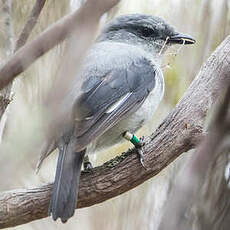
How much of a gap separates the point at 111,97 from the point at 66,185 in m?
0.61

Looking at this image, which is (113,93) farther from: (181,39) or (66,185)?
(181,39)

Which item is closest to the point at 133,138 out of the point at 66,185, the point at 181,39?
the point at 66,185

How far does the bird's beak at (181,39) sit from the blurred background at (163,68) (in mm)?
75

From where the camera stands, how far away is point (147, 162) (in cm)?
309

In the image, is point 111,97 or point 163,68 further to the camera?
point 163,68

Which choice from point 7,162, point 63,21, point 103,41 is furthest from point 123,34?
point 63,21

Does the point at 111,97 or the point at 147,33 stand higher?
the point at 147,33

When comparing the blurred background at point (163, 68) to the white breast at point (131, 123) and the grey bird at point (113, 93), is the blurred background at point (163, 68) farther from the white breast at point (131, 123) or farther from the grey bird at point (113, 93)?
the white breast at point (131, 123)

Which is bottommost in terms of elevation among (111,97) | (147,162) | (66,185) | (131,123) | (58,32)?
(66,185)

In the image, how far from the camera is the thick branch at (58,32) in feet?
3.56

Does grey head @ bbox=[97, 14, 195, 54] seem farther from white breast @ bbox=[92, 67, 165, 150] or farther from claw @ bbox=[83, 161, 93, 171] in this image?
claw @ bbox=[83, 161, 93, 171]

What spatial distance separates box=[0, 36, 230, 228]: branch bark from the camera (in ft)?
9.90

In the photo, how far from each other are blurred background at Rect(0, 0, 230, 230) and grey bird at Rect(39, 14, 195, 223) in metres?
0.22

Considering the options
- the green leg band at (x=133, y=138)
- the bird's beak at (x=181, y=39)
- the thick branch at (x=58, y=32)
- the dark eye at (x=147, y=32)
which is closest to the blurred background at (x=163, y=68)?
the bird's beak at (x=181, y=39)
